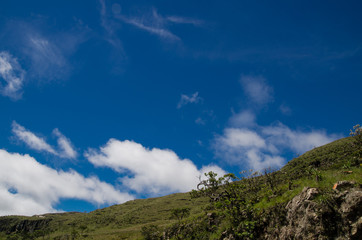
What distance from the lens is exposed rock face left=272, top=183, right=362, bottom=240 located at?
8.83 m

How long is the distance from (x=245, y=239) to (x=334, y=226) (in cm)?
562

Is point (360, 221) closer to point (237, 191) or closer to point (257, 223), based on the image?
point (257, 223)

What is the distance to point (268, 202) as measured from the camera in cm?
1448

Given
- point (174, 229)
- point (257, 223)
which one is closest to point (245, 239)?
point (257, 223)

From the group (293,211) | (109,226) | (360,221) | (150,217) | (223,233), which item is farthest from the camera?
(150,217)

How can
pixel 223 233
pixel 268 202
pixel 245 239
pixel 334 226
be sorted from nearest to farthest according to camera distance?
pixel 334 226 → pixel 245 239 → pixel 268 202 → pixel 223 233

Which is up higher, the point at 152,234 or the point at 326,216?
the point at 152,234

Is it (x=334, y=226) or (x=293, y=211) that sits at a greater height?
(x=293, y=211)

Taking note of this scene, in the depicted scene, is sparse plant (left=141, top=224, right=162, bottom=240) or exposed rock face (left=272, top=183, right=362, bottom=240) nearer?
exposed rock face (left=272, top=183, right=362, bottom=240)

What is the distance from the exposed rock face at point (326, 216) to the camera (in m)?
8.83

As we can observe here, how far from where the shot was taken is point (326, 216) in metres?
9.63

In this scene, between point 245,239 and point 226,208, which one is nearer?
point 245,239

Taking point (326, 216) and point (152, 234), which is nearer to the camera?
point (326, 216)

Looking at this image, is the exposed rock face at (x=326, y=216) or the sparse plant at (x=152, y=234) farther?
the sparse plant at (x=152, y=234)
